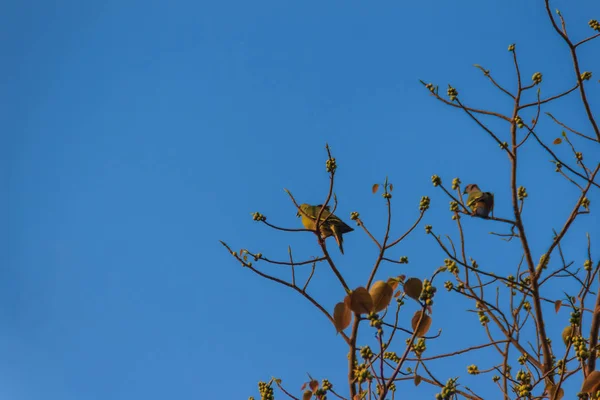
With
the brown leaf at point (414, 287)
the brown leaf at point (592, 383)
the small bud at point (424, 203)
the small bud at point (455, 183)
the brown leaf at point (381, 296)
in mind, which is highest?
the small bud at point (455, 183)

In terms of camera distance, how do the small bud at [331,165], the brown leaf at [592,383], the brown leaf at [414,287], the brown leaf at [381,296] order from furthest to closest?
the small bud at [331,165] → the brown leaf at [592,383] → the brown leaf at [381,296] → the brown leaf at [414,287]

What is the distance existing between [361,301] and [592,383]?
3.98ft

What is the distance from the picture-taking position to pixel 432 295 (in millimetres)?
2361

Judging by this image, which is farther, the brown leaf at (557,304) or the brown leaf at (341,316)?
the brown leaf at (557,304)

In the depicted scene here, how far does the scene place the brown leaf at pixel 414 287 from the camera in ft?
8.13

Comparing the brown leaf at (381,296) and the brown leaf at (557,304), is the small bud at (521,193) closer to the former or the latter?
the brown leaf at (557,304)

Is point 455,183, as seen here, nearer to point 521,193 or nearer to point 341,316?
point 521,193

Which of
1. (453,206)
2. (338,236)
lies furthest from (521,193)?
(338,236)

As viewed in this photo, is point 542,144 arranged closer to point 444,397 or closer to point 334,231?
point 334,231

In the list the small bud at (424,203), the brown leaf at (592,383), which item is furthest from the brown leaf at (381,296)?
the brown leaf at (592,383)

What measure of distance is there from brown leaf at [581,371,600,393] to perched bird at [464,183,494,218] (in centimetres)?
159

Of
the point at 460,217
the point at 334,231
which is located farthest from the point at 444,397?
the point at 334,231

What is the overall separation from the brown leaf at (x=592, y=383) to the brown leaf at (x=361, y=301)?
114cm

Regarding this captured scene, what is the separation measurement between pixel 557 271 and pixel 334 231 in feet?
4.90
